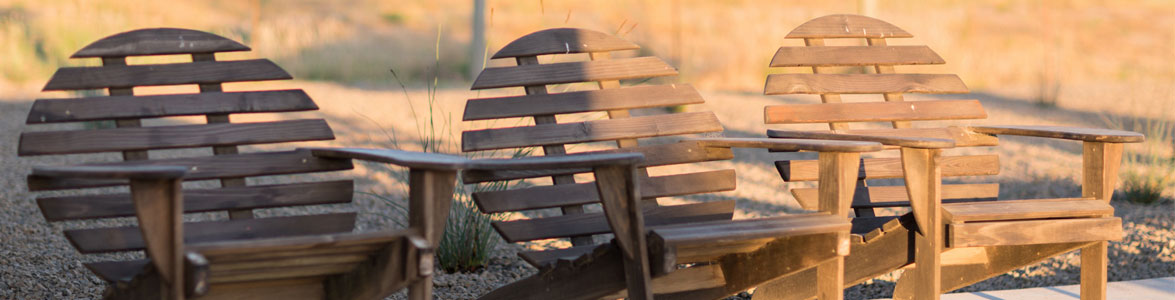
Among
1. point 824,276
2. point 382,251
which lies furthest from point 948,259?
point 382,251

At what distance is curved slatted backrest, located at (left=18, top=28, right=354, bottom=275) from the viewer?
2164 millimetres

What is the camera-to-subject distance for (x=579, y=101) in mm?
2688

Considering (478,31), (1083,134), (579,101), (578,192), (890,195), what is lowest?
(890,195)

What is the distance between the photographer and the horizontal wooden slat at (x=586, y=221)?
2.47m

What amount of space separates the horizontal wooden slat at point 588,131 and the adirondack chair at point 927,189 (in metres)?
0.22

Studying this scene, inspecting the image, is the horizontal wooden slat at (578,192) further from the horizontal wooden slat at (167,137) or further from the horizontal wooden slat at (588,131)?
the horizontal wooden slat at (167,137)

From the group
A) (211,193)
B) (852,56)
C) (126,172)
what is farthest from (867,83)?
(126,172)

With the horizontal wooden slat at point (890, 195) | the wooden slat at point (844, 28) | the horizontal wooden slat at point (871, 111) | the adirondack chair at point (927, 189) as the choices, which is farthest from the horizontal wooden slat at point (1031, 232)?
the wooden slat at point (844, 28)

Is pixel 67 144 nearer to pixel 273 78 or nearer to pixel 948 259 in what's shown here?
pixel 273 78

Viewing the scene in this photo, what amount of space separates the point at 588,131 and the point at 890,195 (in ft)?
3.12

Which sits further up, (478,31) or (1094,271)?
(478,31)

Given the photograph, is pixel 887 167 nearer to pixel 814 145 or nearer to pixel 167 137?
pixel 814 145

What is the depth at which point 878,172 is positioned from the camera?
2.95 meters

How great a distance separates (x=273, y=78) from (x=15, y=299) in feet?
3.82
